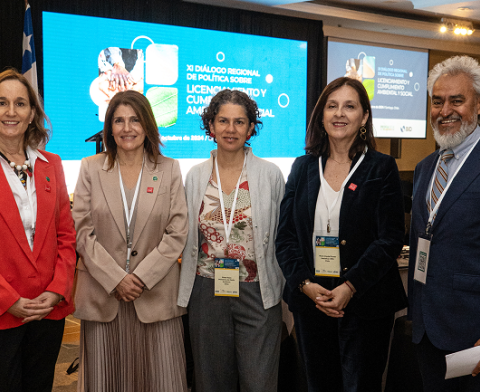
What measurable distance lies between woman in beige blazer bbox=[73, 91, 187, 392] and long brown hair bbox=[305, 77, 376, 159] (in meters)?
0.70

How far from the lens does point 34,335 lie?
2049 mm

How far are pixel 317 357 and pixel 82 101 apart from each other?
4.09 m

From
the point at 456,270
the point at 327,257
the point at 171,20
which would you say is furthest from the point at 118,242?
the point at 171,20

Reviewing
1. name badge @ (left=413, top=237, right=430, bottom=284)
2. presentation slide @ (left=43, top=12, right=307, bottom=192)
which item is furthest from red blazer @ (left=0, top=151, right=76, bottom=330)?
presentation slide @ (left=43, top=12, right=307, bottom=192)

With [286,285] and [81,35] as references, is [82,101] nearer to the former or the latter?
[81,35]

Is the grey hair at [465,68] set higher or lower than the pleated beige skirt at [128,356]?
higher

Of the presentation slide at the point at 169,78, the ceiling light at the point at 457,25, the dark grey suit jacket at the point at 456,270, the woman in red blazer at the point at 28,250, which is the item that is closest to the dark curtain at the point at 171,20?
the presentation slide at the point at 169,78

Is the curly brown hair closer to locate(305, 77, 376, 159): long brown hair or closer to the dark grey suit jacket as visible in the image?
locate(305, 77, 376, 159): long brown hair

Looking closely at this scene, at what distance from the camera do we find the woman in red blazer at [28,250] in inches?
77.9

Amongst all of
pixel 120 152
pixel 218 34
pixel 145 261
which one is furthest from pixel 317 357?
pixel 218 34

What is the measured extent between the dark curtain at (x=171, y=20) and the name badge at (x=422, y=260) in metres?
4.30

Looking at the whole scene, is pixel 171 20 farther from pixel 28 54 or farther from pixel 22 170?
pixel 22 170

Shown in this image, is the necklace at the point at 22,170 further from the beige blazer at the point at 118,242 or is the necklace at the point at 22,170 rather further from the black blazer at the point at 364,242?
the black blazer at the point at 364,242

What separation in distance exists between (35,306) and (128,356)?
56 cm
